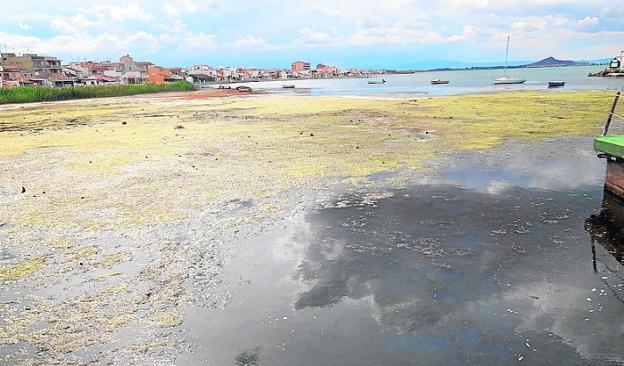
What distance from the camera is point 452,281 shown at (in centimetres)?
564

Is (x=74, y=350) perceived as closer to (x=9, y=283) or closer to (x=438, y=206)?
(x=9, y=283)

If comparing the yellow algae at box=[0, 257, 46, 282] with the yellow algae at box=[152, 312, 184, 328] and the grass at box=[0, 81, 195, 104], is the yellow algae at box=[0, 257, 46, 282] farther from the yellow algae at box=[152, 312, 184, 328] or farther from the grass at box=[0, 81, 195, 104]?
the grass at box=[0, 81, 195, 104]

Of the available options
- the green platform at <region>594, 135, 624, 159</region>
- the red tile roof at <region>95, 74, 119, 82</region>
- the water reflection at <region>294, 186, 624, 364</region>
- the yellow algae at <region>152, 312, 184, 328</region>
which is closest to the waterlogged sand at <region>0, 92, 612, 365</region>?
the yellow algae at <region>152, 312, 184, 328</region>

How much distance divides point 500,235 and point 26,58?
120067mm

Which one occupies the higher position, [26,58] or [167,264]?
[26,58]

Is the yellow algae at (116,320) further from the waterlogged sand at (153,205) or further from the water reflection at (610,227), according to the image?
the water reflection at (610,227)

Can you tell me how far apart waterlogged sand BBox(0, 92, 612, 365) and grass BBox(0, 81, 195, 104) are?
39852 mm

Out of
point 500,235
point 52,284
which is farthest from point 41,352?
point 500,235

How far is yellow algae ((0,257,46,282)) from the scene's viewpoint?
615cm

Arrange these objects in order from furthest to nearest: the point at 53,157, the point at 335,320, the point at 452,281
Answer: the point at 53,157 → the point at 452,281 → the point at 335,320

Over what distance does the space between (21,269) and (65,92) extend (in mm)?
62933

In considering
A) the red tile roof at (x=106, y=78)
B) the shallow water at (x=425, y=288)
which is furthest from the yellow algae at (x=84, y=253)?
the red tile roof at (x=106, y=78)

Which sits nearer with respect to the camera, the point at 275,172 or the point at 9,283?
the point at 9,283

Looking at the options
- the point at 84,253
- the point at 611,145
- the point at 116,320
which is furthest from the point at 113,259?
the point at 611,145
